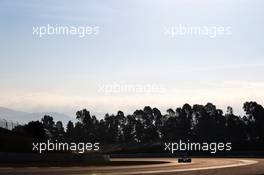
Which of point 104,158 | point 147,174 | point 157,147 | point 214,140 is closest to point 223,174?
point 147,174

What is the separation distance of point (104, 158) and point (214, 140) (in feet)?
360

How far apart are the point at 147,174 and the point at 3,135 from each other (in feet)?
135

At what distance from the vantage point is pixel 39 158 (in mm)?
65688

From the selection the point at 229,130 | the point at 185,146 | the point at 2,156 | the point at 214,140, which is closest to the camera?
the point at 2,156

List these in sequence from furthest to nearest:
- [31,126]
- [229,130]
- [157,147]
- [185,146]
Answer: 1. [229,130]
2. [185,146]
3. [157,147]
4. [31,126]

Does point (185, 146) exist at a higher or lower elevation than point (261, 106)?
lower

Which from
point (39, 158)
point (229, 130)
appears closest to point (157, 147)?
point (229, 130)

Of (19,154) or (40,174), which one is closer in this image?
(40,174)

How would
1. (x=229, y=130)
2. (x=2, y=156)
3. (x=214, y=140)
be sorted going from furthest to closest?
(x=229, y=130), (x=214, y=140), (x=2, y=156)

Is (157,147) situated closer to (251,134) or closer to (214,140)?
(214,140)

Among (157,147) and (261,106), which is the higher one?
(261,106)

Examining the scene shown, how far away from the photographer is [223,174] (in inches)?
1544

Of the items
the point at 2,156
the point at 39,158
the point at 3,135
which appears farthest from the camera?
the point at 3,135

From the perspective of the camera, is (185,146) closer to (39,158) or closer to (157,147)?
(157,147)
